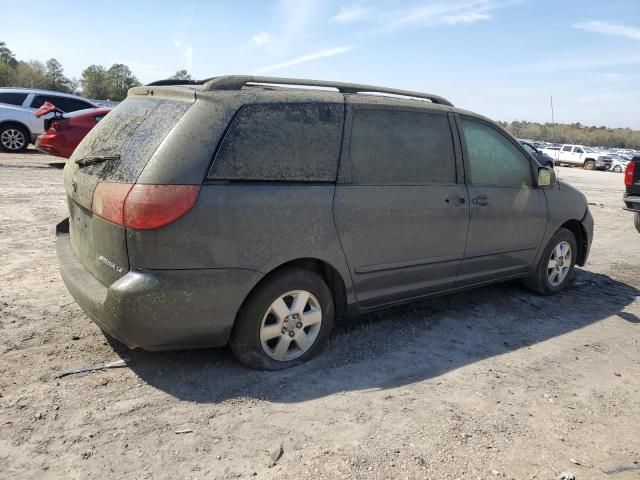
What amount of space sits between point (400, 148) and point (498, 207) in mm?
1215

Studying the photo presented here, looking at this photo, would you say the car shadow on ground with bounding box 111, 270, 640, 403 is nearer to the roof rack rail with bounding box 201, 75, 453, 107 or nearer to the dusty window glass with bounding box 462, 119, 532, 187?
the dusty window glass with bounding box 462, 119, 532, 187

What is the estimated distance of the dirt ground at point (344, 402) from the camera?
2.62m

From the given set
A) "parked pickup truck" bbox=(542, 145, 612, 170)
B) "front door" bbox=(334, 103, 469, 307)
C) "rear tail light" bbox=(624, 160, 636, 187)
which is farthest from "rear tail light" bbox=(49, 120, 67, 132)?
"parked pickup truck" bbox=(542, 145, 612, 170)

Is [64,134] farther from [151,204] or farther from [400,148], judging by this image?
[151,204]

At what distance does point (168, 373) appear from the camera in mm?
3375

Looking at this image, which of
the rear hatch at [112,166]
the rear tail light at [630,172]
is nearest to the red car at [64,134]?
the rear hatch at [112,166]

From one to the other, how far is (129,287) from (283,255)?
912mm

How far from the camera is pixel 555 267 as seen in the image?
5551mm

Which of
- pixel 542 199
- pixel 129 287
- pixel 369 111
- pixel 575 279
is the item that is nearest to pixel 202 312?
pixel 129 287

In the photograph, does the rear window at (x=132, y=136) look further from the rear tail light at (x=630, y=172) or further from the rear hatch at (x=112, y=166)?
the rear tail light at (x=630, y=172)

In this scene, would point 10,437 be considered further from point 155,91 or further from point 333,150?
point 333,150

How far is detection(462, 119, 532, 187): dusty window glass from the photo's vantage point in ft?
14.9

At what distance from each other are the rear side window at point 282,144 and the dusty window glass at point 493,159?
143 cm

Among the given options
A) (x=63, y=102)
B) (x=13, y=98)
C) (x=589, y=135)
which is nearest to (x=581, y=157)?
(x=63, y=102)
